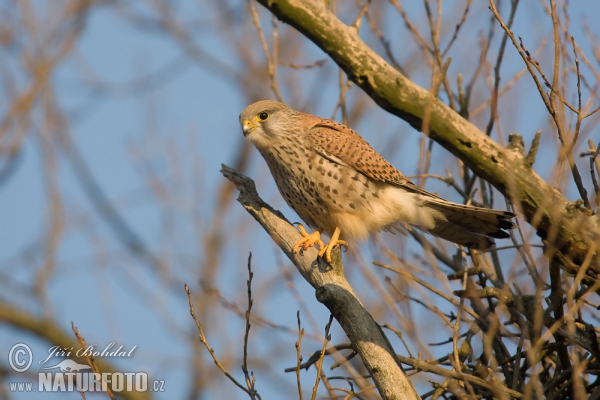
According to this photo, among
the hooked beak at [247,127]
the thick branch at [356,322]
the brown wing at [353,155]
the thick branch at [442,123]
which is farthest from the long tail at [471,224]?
the hooked beak at [247,127]

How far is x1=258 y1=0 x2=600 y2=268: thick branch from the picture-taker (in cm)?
284

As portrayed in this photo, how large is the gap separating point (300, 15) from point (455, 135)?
867 millimetres

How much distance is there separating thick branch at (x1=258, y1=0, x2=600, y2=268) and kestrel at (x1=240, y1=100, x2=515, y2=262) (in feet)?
1.73

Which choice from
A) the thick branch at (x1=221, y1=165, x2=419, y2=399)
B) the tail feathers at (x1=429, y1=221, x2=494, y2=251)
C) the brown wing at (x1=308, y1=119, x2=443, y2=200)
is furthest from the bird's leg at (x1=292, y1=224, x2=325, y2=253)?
the tail feathers at (x1=429, y1=221, x2=494, y2=251)

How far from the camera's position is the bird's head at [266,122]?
3.81 meters

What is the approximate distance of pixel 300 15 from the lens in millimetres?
3139

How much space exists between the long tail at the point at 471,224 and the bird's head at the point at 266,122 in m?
0.90

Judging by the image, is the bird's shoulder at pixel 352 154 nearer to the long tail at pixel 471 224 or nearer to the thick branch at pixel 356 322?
the long tail at pixel 471 224

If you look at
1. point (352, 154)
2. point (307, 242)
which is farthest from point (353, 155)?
point (307, 242)

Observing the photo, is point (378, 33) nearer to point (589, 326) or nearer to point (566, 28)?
point (566, 28)

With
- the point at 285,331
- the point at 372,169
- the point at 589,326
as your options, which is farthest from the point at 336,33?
the point at 589,326

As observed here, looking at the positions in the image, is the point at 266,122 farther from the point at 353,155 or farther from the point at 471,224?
the point at 471,224

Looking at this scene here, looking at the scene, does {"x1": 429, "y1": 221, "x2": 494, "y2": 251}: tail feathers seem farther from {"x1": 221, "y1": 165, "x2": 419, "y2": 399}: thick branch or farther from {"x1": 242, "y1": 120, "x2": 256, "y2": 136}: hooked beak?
{"x1": 242, "y1": 120, "x2": 256, "y2": 136}: hooked beak

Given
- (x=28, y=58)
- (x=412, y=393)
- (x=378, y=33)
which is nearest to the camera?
(x=412, y=393)
